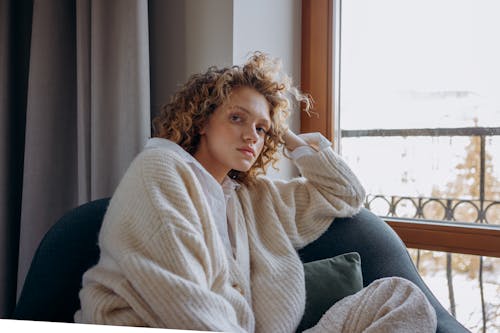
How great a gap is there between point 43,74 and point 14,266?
0.65 meters

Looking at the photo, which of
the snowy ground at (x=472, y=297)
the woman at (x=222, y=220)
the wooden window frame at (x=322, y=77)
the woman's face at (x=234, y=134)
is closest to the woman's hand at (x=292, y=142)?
the woman at (x=222, y=220)

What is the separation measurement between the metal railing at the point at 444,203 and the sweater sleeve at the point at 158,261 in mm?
884

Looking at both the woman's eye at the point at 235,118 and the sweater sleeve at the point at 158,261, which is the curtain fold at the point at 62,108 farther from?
the sweater sleeve at the point at 158,261

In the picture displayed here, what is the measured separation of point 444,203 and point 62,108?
1.30 metres

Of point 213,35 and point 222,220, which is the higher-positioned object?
point 213,35

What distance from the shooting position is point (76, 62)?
154cm

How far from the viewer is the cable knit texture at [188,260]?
0.87 m

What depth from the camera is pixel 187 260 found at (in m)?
0.90

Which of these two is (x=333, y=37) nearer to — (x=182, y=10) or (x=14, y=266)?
(x=182, y=10)

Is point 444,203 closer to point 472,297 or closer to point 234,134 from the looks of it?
point 472,297

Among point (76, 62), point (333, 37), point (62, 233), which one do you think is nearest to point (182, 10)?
point (76, 62)

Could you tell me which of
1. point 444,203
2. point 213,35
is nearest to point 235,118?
point 213,35

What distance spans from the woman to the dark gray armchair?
9cm

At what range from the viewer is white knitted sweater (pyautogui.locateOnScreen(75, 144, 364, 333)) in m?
0.87
